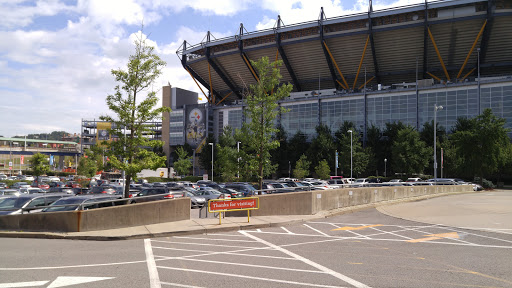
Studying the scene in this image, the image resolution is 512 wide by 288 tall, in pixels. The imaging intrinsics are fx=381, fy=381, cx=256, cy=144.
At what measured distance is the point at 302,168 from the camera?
71.8m

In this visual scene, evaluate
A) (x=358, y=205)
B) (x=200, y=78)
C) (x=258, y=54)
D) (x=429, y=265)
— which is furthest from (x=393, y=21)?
(x=429, y=265)

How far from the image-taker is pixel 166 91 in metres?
115

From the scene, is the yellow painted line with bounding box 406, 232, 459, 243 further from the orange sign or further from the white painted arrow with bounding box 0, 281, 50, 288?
the white painted arrow with bounding box 0, 281, 50, 288

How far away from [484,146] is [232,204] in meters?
46.1

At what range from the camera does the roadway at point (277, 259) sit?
7289 mm

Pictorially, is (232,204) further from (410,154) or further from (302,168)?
(302,168)

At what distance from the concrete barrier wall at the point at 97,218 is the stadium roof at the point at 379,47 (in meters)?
60.3

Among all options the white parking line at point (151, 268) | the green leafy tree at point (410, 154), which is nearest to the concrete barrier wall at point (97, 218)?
the white parking line at point (151, 268)

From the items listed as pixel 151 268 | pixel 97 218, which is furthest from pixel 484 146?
pixel 151 268

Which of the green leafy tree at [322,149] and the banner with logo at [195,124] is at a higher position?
the banner with logo at [195,124]

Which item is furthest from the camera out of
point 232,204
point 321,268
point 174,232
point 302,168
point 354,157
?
point 302,168

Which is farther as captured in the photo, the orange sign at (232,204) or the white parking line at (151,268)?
the orange sign at (232,204)

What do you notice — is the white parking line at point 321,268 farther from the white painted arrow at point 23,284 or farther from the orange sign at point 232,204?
the white painted arrow at point 23,284

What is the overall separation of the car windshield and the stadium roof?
59.0 m
